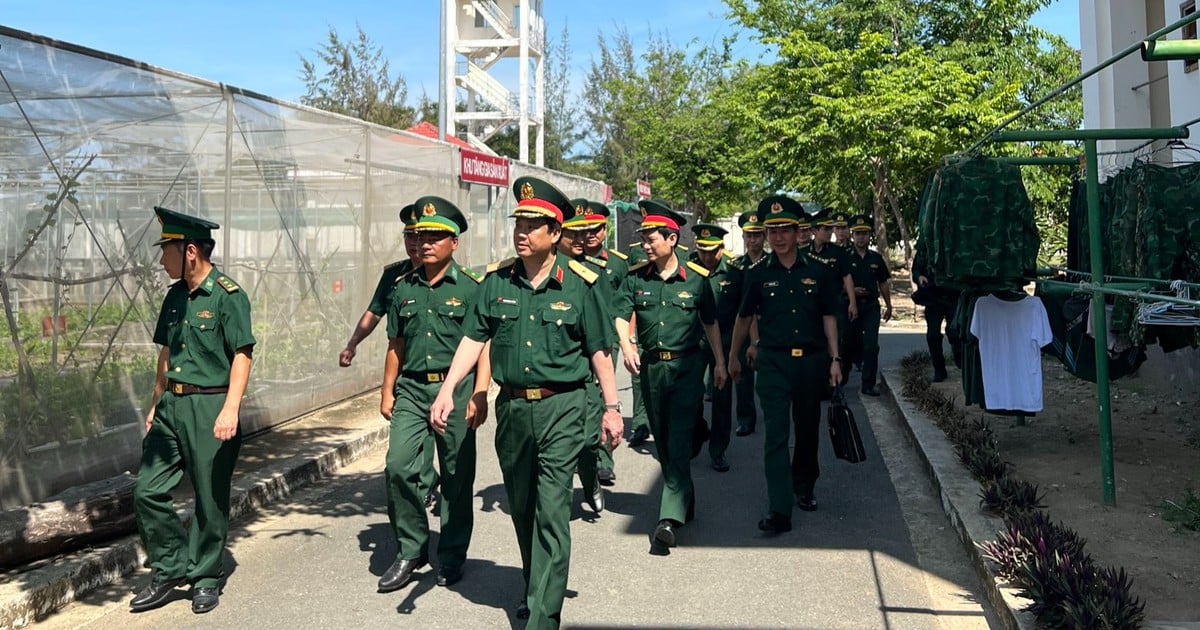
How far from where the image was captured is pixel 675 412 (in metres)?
6.05

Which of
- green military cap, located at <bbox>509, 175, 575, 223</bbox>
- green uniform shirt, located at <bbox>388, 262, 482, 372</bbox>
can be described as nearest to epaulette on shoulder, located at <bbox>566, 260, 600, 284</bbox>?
green military cap, located at <bbox>509, 175, 575, 223</bbox>

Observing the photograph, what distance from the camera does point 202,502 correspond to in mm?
4859

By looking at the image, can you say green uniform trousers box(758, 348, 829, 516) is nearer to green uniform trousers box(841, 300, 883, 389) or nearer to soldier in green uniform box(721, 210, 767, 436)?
soldier in green uniform box(721, 210, 767, 436)

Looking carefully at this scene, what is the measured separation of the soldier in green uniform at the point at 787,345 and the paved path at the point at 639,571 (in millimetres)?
Answer: 504

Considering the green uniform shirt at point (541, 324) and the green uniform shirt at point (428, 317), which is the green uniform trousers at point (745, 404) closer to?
the green uniform shirt at point (428, 317)

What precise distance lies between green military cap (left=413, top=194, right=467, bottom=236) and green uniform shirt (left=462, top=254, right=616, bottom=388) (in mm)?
957

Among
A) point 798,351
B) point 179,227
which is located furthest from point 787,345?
point 179,227

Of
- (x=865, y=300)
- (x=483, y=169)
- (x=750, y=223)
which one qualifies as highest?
(x=483, y=169)

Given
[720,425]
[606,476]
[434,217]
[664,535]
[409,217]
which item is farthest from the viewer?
[720,425]

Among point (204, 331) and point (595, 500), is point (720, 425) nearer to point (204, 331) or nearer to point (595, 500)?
point (595, 500)

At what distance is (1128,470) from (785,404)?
2766 millimetres

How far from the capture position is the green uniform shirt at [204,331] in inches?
193

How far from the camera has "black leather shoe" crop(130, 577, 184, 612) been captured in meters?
4.82

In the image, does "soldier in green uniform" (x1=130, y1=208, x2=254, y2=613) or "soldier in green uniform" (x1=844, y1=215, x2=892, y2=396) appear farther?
"soldier in green uniform" (x1=844, y1=215, x2=892, y2=396)
